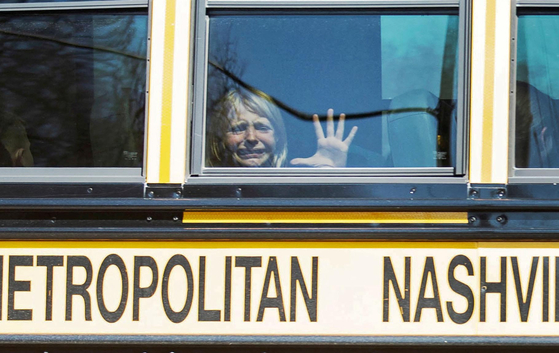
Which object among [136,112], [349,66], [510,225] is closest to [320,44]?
[349,66]

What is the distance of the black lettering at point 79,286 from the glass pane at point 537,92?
1.10m

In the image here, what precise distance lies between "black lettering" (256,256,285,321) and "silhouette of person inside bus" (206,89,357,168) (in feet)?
0.89

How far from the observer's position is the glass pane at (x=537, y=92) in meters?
1.74

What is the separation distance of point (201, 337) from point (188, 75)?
0.65 m

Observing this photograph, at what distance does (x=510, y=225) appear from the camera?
1.67 m

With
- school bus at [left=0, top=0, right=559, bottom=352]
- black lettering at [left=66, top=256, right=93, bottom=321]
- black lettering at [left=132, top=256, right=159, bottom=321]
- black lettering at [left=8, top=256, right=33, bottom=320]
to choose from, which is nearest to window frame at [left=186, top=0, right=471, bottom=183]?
school bus at [left=0, top=0, right=559, bottom=352]

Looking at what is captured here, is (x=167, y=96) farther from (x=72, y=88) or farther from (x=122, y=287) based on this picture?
(x=122, y=287)

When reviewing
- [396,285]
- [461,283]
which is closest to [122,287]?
[396,285]

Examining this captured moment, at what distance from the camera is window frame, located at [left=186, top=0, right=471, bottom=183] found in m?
1.72

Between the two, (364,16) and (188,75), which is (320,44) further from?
(188,75)

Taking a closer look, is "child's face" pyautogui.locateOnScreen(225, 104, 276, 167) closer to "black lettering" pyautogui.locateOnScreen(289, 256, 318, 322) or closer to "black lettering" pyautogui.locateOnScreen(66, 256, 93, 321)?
"black lettering" pyautogui.locateOnScreen(289, 256, 318, 322)

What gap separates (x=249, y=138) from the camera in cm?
182

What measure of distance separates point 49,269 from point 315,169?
712 millimetres

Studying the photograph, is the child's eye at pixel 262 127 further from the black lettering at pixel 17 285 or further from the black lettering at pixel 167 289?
the black lettering at pixel 17 285
